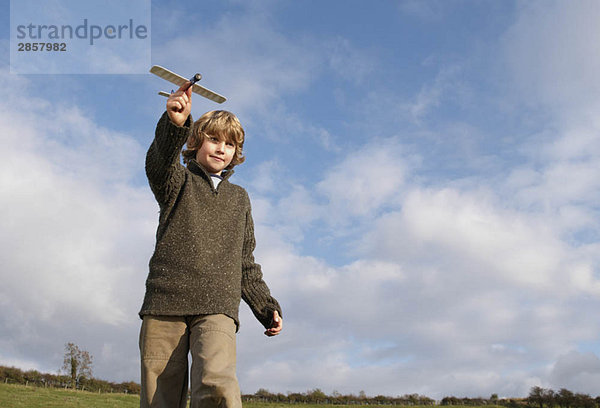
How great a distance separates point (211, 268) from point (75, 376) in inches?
1478

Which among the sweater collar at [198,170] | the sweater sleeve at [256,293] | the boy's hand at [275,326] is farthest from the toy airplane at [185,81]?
the boy's hand at [275,326]

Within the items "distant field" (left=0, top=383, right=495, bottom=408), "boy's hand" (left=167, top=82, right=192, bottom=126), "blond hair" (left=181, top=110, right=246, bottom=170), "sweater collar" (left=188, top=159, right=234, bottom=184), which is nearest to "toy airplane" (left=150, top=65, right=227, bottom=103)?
"boy's hand" (left=167, top=82, right=192, bottom=126)

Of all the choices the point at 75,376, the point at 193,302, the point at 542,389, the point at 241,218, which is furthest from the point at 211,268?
the point at 75,376

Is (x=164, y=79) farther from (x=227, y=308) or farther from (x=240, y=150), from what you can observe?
(x=227, y=308)

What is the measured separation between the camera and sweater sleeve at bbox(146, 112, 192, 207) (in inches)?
136

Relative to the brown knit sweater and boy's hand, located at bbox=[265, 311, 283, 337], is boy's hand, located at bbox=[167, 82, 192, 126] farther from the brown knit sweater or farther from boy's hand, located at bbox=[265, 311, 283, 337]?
boy's hand, located at bbox=[265, 311, 283, 337]

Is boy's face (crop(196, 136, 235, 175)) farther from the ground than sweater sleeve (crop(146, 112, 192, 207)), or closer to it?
farther from the ground

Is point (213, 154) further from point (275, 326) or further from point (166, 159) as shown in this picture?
point (275, 326)

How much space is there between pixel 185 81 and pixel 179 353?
181 centimetres

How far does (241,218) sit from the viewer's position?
4098 millimetres

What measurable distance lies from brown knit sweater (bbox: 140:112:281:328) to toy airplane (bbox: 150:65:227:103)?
0.21 meters

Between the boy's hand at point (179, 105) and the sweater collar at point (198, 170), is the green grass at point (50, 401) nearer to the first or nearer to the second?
the sweater collar at point (198, 170)

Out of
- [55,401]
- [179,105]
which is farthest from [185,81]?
[55,401]

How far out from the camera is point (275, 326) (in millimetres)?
4266
